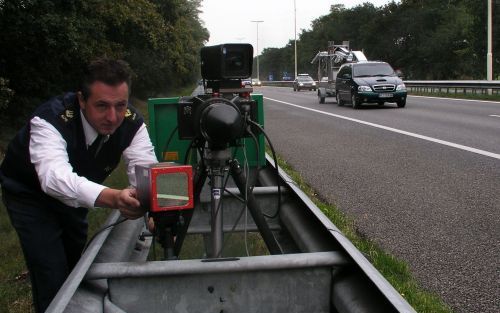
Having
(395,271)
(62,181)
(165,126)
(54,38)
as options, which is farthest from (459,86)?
(62,181)

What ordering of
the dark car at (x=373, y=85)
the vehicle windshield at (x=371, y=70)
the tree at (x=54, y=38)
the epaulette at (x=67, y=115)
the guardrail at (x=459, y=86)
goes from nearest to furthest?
1. the epaulette at (x=67, y=115)
2. the tree at (x=54, y=38)
3. the dark car at (x=373, y=85)
4. the vehicle windshield at (x=371, y=70)
5. the guardrail at (x=459, y=86)

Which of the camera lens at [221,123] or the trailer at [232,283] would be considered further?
the camera lens at [221,123]

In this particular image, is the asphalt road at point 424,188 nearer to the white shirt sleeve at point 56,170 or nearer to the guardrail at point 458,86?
the white shirt sleeve at point 56,170

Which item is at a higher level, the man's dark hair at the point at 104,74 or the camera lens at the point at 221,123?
the man's dark hair at the point at 104,74

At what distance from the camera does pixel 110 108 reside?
284 cm

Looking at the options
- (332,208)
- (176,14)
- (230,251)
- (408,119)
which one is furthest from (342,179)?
(176,14)

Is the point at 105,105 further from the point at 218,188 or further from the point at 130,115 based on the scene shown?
the point at 218,188

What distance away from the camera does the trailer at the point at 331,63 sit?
30.3 metres

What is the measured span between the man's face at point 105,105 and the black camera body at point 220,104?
0.38 meters

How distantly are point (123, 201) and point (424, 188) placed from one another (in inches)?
240

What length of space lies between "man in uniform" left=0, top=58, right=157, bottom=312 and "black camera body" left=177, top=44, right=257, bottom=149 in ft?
1.08

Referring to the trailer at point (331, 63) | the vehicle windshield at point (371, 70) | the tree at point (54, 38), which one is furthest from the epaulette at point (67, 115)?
the trailer at point (331, 63)

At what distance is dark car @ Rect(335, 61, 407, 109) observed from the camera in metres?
23.3

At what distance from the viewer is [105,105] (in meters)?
2.83
